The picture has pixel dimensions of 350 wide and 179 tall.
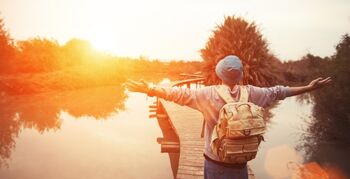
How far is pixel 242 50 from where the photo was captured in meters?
8.46

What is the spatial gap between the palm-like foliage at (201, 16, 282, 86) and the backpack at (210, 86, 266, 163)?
5580 millimetres

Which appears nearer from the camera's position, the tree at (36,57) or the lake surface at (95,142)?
the lake surface at (95,142)

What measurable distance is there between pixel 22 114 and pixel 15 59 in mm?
20757

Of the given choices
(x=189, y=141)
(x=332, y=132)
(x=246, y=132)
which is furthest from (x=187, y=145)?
(x=332, y=132)

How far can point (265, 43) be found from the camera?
9281 mm

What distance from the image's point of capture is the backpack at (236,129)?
2814 mm

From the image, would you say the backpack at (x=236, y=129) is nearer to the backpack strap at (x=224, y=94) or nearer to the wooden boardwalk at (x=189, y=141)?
the backpack strap at (x=224, y=94)

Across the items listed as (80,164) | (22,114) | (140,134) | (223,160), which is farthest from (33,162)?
(223,160)

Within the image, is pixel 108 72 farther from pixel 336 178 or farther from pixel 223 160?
pixel 223 160

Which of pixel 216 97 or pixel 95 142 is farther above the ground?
pixel 216 97

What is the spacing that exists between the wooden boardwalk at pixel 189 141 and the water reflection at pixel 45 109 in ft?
26.7

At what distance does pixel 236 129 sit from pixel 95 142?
14.4 meters

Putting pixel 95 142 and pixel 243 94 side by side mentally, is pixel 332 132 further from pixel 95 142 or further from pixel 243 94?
pixel 243 94

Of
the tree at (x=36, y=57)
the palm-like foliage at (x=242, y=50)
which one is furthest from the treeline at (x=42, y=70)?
the palm-like foliage at (x=242, y=50)
